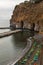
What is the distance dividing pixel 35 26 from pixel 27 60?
6679 centimetres

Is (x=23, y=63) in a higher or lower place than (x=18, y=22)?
higher

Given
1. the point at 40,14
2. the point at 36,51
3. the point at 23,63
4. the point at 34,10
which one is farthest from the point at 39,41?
the point at 34,10

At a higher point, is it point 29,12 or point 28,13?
point 29,12

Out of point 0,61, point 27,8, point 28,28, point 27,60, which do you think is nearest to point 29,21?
point 28,28

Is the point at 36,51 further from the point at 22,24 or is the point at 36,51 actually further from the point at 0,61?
the point at 22,24

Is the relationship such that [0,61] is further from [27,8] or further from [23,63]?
[27,8]

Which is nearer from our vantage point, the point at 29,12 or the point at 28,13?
the point at 28,13

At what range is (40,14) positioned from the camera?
7400cm

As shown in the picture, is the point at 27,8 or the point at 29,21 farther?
the point at 27,8

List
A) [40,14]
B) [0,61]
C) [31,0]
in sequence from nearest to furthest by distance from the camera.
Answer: [0,61] < [40,14] < [31,0]

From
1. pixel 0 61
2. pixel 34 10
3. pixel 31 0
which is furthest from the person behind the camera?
pixel 31 0

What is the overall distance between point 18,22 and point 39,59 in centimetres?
7494

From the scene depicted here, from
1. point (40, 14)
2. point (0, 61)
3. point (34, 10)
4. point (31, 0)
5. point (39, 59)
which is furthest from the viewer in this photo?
point (31, 0)

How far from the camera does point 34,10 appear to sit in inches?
3150
